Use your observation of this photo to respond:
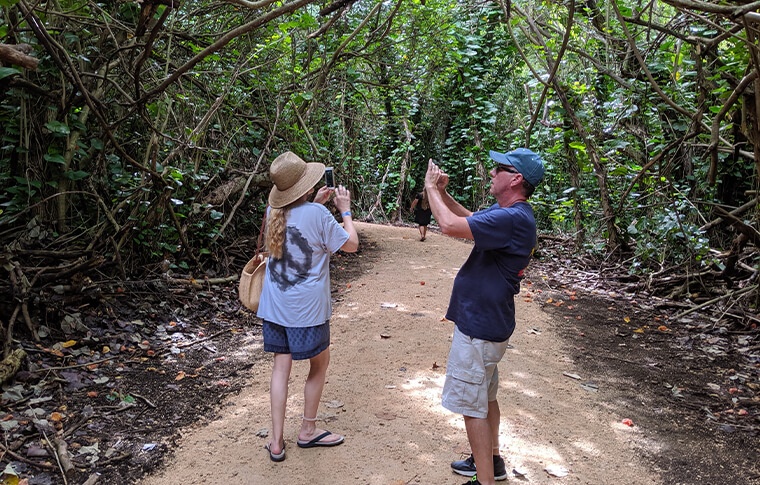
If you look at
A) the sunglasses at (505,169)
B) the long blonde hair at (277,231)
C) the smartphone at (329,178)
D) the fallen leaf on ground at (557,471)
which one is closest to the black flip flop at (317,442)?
the long blonde hair at (277,231)

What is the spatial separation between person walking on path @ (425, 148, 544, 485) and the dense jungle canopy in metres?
1.16

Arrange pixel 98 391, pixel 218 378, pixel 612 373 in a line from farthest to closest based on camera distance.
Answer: pixel 612 373 → pixel 218 378 → pixel 98 391

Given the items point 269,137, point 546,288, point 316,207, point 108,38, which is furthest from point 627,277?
→ point 108,38

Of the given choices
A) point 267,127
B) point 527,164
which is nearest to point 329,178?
point 527,164

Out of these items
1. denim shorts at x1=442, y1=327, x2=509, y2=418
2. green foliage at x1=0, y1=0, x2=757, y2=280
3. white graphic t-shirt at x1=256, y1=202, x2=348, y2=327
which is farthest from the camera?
green foliage at x1=0, y1=0, x2=757, y2=280

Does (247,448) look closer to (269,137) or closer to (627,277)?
Result: (269,137)

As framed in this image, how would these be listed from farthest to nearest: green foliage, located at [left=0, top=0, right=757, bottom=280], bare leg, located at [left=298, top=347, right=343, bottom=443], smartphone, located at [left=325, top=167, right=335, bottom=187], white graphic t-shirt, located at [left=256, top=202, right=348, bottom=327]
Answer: green foliage, located at [left=0, top=0, right=757, bottom=280] → smartphone, located at [left=325, top=167, right=335, bottom=187] → bare leg, located at [left=298, top=347, right=343, bottom=443] → white graphic t-shirt, located at [left=256, top=202, right=348, bottom=327]

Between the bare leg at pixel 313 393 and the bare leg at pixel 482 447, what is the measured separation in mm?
997

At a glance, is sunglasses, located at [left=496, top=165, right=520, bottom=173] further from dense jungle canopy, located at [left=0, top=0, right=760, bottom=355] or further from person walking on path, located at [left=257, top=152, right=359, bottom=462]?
dense jungle canopy, located at [left=0, top=0, right=760, bottom=355]

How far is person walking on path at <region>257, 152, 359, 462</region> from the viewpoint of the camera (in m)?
3.42

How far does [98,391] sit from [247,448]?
4.93ft

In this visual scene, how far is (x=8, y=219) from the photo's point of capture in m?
5.18

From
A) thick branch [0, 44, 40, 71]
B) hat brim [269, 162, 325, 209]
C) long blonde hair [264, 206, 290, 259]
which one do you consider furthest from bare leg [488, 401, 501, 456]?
thick branch [0, 44, 40, 71]

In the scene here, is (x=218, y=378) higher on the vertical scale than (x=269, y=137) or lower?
lower
